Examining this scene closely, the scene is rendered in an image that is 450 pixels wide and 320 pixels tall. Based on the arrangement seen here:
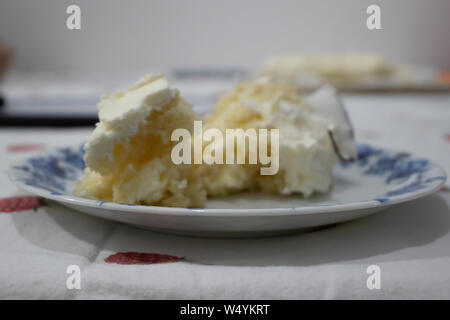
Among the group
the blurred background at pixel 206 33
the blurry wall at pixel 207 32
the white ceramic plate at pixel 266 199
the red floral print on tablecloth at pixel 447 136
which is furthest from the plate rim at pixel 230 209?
the blurry wall at pixel 207 32

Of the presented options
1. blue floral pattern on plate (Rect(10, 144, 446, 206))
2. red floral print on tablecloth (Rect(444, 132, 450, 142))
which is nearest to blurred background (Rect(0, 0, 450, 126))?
red floral print on tablecloth (Rect(444, 132, 450, 142))

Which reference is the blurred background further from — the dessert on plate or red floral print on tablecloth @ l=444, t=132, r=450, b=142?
the dessert on plate

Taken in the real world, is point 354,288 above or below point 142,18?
below

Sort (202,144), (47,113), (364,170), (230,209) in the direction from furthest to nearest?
1. (47,113)
2. (364,170)
3. (202,144)
4. (230,209)

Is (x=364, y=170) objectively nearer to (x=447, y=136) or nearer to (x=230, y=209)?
(x=230, y=209)

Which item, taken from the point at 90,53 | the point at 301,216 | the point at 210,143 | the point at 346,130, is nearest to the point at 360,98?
the point at 346,130

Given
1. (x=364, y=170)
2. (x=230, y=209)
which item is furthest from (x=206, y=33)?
(x=230, y=209)
